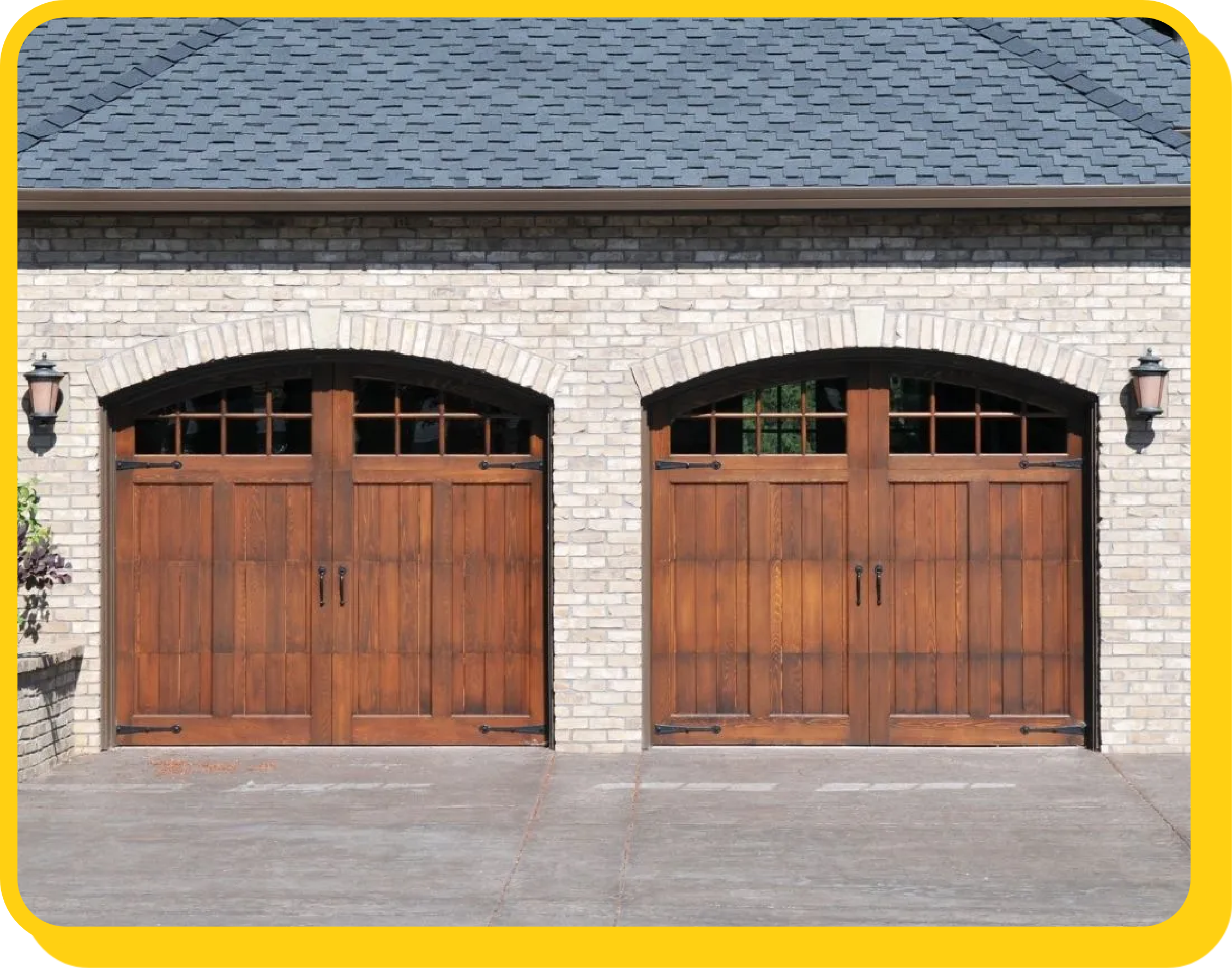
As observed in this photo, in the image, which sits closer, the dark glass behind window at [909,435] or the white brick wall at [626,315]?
the white brick wall at [626,315]

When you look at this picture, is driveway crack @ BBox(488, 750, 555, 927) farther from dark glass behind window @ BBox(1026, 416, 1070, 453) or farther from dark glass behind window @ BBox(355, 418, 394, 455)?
dark glass behind window @ BBox(1026, 416, 1070, 453)

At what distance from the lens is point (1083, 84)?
1291cm

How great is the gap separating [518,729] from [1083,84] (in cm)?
619

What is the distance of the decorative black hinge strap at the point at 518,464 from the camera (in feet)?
39.9

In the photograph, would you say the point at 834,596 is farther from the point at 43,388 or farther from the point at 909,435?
the point at 43,388

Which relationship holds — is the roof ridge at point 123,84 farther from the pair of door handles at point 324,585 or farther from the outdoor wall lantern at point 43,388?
the pair of door handles at point 324,585

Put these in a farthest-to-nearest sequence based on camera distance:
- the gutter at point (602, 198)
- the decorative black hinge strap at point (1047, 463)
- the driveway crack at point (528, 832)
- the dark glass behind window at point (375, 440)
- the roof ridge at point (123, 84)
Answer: the roof ridge at point (123, 84)
the dark glass behind window at point (375, 440)
the decorative black hinge strap at point (1047, 463)
the gutter at point (602, 198)
the driveway crack at point (528, 832)

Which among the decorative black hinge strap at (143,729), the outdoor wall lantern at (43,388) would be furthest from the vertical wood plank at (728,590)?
the outdoor wall lantern at (43,388)

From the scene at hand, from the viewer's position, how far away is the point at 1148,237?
39.0ft

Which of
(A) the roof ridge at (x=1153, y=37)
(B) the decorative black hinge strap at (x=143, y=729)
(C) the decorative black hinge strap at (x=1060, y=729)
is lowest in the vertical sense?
(C) the decorative black hinge strap at (x=1060, y=729)

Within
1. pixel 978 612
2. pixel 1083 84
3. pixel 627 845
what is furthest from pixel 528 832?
pixel 1083 84

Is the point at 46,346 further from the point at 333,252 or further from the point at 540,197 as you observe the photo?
the point at 540,197

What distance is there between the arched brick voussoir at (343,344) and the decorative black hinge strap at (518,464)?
51 centimetres

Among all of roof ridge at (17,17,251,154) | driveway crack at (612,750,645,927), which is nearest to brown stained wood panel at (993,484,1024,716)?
driveway crack at (612,750,645,927)
